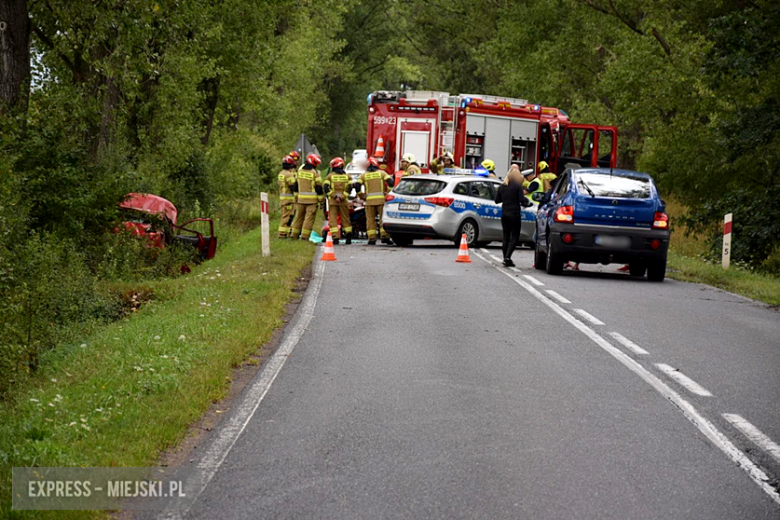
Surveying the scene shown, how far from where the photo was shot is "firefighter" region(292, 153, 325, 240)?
22.5 metres

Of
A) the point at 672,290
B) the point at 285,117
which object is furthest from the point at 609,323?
the point at 285,117

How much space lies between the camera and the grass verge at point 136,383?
6.22m

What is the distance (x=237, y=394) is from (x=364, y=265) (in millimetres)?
10804

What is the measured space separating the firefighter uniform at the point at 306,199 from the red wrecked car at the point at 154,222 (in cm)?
269

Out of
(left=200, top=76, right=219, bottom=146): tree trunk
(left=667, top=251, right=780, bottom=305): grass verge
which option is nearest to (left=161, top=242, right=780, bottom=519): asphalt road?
(left=667, top=251, right=780, bottom=305): grass verge

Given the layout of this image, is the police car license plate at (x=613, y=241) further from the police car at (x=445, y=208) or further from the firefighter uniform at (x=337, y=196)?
the firefighter uniform at (x=337, y=196)

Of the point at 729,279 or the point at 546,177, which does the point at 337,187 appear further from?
the point at 729,279

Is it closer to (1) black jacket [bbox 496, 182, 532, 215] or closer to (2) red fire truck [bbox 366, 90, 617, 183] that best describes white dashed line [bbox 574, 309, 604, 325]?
(1) black jacket [bbox 496, 182, 532, 215]

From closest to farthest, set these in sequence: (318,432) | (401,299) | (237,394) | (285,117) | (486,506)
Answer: (486,506) < (318,432) < (237,394) < (401,299) < (285,117)

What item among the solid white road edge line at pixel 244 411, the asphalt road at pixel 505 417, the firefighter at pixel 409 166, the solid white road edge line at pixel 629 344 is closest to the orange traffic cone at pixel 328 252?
the asphalt road at pixel 505 417

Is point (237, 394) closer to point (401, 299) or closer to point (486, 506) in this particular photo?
point (486, 506)

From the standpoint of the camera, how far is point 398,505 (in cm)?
544

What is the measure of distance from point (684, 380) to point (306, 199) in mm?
14896

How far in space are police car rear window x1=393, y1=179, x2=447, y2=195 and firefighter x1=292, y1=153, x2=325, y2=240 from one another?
5.60 ft
